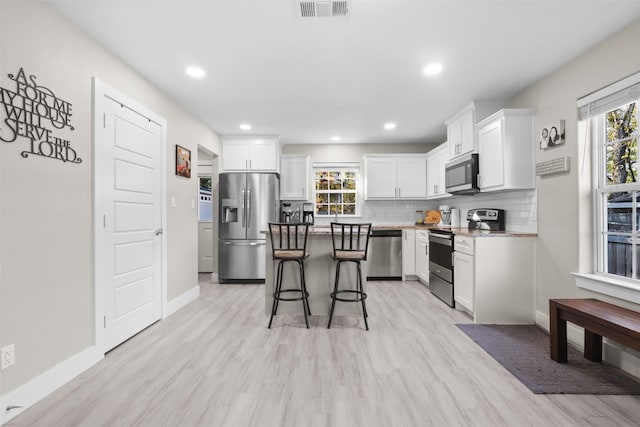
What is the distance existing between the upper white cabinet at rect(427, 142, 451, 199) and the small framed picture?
12.2 feet

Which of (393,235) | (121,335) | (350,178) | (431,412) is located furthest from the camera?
(350,178)

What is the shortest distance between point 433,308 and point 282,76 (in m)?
3.13

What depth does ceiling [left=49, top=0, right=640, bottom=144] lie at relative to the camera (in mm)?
2043

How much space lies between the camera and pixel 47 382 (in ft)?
6.29

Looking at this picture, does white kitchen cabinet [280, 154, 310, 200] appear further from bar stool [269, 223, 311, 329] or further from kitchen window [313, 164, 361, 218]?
bar stool [269, 223, 311, 329]

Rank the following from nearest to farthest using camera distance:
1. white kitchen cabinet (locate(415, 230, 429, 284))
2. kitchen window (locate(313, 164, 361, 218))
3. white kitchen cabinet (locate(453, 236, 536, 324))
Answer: white kitchen cabinet (locate(453, 236, 536, 324)), white kitchen cabinet (locate(415, 230, 429, 284)), kitchen window (locate(313, 164, 361, 218))

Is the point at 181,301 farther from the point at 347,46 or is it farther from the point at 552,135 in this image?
the point at 552,135

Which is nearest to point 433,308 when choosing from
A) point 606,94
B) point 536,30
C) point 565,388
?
point 565,388

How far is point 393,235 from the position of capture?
5.19 meters

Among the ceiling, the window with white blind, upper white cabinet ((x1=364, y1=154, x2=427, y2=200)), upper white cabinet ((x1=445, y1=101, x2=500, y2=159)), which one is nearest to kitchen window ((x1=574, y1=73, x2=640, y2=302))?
the window with white blind

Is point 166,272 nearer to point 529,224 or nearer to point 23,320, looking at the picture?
point 23,320

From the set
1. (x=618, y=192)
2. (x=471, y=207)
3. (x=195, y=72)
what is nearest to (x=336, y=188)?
(x=471, y=207)

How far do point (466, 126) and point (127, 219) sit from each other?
4.01 m

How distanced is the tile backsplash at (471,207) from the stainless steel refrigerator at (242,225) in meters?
1.38
